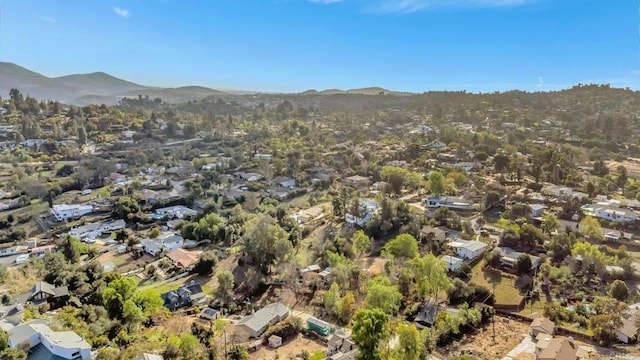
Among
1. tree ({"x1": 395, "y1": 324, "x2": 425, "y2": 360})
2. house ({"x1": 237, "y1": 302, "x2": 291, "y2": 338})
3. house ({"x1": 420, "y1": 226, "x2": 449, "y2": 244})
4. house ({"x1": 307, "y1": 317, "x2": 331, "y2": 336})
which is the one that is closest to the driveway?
tree ({"x1": 395, "y1": 324, "x2": 425, "y2": 360})

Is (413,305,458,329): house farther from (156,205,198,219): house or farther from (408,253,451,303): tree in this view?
(156,205,198,219): house

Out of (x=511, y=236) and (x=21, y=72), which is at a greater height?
(x=21, y=72)

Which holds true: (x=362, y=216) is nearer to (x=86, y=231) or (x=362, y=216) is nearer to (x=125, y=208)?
(x=125, y=208)

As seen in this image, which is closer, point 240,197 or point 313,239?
point 313,239

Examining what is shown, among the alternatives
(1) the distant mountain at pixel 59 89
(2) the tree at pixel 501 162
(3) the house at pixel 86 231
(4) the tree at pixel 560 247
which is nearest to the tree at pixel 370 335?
(4) the tree at pixel 560 247

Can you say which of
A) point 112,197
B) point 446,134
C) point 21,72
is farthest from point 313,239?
point 21,72

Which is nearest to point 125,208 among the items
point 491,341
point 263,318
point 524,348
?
point 263,318

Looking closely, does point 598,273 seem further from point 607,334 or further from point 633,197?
point 633,197
